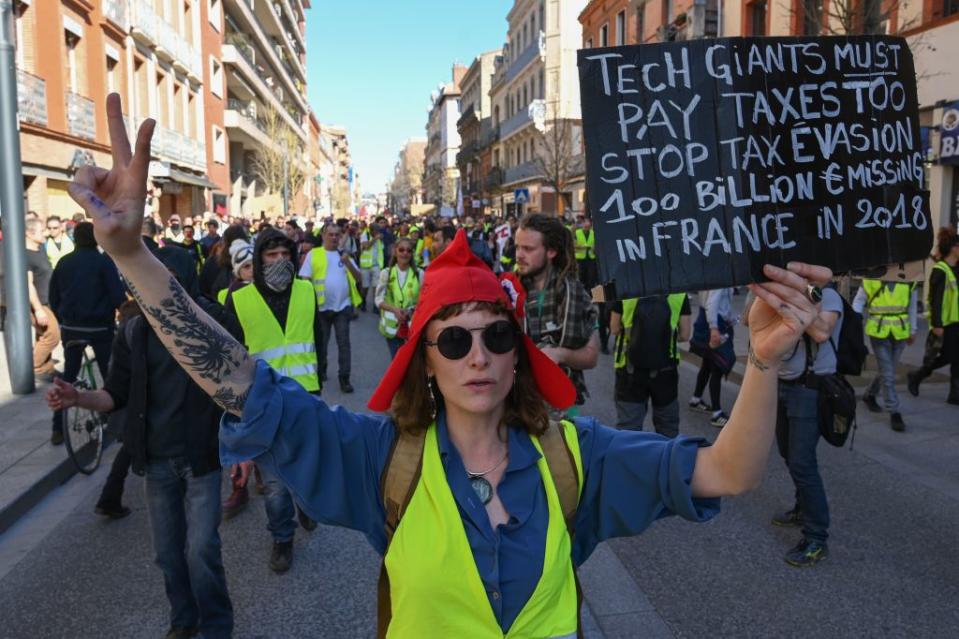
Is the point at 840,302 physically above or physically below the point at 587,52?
below

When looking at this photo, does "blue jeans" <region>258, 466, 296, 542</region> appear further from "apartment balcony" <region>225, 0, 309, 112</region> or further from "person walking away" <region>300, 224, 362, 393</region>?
"apartment balcony" <region>225, 0, 309, 112</region>

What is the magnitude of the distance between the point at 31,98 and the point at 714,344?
1664 cm

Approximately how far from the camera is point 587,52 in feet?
7.07

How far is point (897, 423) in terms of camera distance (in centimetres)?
761

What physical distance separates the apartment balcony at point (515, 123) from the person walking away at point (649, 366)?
43.5 meters

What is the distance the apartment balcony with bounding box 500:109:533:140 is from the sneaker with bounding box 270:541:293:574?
44.7m

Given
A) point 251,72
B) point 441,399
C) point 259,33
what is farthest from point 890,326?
point 259,33

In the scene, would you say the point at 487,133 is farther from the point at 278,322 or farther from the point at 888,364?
the point at 278,322

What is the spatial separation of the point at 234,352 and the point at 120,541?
13.1 ft

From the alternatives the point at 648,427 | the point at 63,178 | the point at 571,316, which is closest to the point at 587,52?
the point at 571,316

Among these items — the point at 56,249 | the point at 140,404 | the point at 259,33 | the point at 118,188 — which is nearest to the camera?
the point at 118,188

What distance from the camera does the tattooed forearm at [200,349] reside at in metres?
1.93

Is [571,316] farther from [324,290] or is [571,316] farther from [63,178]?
[63,178]

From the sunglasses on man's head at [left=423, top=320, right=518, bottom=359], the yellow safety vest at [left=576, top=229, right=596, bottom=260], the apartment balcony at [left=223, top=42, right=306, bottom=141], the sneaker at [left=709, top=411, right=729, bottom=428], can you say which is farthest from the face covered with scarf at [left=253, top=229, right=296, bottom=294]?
the apartment balcony at [left=223, top=42, right=306, bottom=141]
